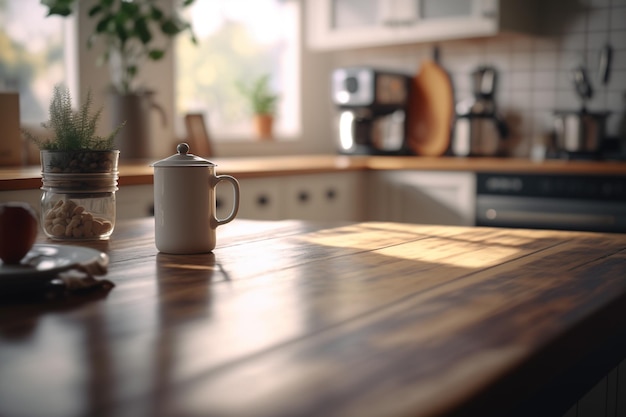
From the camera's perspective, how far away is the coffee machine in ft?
12.5

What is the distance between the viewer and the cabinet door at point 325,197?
3287 mm

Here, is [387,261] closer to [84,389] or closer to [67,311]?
[67,311]

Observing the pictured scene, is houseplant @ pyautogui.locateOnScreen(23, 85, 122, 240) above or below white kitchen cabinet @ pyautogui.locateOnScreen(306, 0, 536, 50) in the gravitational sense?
below

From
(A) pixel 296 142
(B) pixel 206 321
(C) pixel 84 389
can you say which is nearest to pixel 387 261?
(B) pixel 206 321

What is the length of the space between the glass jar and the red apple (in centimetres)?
34

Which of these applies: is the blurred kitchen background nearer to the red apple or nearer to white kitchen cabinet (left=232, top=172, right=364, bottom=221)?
white kitchen cabinet (left=232, top=172, right=364, bottom=221)

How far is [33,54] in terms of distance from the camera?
3.11 m

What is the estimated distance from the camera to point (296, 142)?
4473mm

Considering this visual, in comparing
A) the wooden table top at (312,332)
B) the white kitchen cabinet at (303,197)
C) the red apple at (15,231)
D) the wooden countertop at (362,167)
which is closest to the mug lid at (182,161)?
the wooden table top at (312,332)

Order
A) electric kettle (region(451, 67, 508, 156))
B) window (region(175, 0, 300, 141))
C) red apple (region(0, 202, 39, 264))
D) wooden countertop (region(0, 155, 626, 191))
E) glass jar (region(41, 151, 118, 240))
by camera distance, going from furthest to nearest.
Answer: window (region(175, 0, 300, 141)) < electric kettle (region(451, 67, 508, 156)) < wooden countertop (region(0, 155, 626, 191)) < glass jar (region(41, 151, 118, 240)) < red apple (region(0, 202, 39, 264))

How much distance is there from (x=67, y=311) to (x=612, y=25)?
11.3ft

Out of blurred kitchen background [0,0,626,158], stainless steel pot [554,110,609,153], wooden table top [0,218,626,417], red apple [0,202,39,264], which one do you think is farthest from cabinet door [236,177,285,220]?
red apple [0,202,39,264]

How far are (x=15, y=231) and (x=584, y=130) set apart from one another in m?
3.02

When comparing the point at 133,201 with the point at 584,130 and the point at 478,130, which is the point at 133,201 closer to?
the point at 478,130
